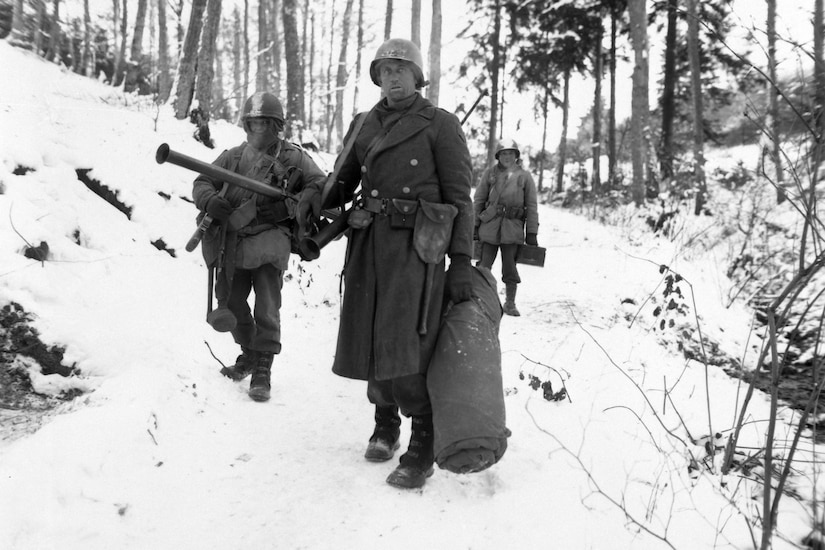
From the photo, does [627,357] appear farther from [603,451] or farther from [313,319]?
[313,319]

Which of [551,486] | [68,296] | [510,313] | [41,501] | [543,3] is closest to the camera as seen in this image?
[41,501]

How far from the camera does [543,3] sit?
17250mm

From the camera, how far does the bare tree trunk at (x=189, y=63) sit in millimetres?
9391

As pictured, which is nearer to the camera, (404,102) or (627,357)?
(404,102)

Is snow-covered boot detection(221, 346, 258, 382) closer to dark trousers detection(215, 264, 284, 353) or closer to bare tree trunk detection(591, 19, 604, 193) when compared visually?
dark trousers detection(215, 264, 284, 353)

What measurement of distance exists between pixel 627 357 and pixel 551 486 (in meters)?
2.12

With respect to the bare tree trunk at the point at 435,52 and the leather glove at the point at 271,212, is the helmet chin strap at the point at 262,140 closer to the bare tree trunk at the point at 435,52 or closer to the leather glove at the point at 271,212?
the leather glove at the point at 271,212

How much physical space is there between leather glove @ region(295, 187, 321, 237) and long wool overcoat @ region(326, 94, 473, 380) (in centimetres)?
39

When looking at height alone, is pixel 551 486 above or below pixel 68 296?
below

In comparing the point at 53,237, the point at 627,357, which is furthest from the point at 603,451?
the point at 53,237

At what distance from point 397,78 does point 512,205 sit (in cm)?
395

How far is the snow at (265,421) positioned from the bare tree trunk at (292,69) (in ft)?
17.7

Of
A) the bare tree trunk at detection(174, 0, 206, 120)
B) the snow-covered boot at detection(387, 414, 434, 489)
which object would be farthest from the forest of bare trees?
the snow-covered boot at detection(387, 414, 434, 489)

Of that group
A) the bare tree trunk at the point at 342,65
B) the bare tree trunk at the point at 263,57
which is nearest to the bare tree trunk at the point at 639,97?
the bare tree trunk at the point at 263,57
